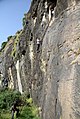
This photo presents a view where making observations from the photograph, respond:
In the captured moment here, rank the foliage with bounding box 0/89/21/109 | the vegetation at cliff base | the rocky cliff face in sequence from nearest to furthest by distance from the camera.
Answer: the rocky cliff face
the vegetation at cliff base
the foliage with bounding box 0/89/21/109

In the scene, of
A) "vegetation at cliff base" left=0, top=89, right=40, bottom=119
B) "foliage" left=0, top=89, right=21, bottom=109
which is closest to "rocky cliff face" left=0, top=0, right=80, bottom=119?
"vegetation at cliff base" left=0, top=89, right=40, bottom=119

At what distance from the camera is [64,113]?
46.5 ft

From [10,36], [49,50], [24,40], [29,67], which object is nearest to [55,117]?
[49,50]

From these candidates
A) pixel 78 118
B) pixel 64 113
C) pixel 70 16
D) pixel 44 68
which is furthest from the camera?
pixel 44 68

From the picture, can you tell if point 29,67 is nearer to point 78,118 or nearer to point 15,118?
point 15,118

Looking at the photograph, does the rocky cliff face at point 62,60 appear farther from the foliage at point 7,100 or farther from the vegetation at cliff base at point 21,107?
the foliage at point 7,100

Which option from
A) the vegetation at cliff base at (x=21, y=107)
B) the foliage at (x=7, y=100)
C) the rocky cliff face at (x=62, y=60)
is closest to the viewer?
the rocky cliff face at (x=62, y=60)

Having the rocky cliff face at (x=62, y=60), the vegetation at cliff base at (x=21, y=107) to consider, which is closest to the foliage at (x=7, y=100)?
the vegetation at cliff base at (x=21, y=107)

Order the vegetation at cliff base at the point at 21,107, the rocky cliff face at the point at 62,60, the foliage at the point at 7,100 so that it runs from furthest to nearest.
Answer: the foliage at the point at 7,100, the vegetation at cliff base at the point at 21,107, the rocky cliff face at the point at 62,60

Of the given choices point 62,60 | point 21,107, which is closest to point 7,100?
point 21,107

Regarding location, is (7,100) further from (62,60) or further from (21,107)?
(62,60)

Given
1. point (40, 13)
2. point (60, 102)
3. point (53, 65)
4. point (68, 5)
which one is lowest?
point (60, 102)

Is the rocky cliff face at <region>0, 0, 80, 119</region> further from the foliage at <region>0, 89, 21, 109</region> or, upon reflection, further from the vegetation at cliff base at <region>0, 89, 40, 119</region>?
the foliage at <region>0, 89, 21, 109</region>

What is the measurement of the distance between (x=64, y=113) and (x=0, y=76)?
38779 mm
